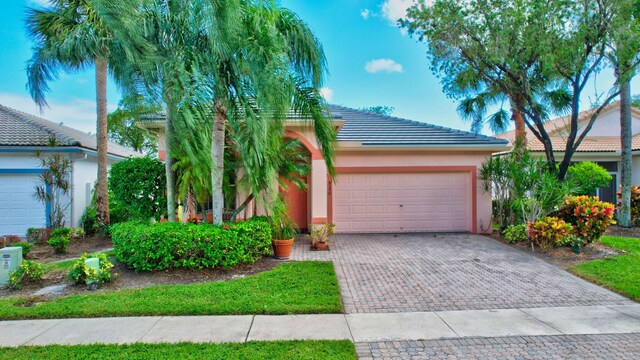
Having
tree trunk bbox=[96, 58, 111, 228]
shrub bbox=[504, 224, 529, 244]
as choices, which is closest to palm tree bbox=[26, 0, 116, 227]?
tree trunk bbox=[96, 58, 111, 228]

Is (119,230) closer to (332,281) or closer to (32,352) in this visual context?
(32,352)

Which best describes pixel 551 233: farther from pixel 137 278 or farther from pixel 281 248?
pixel 137 278

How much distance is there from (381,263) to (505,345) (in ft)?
12.8

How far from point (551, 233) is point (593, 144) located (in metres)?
11.7

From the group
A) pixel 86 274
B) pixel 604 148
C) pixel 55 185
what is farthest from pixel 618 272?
pixel 55 185

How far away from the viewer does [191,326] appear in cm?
452

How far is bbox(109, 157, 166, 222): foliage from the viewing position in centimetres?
842

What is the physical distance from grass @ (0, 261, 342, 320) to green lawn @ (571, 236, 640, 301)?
522cm

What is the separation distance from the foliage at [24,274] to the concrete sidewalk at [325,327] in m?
2.03

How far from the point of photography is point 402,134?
1212cm

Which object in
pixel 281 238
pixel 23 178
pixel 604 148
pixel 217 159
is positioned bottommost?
pixel 281 238

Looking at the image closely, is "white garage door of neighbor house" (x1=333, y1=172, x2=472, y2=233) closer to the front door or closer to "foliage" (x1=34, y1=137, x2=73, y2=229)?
the front door

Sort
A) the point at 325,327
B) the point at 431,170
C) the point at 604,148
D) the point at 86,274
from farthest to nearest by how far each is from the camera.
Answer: the point at 604,148 < the point at 431,170 < the point at 86,274 < the point at 325,327

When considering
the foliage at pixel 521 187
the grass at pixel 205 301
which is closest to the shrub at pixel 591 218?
the foliage at pixel 521 187
